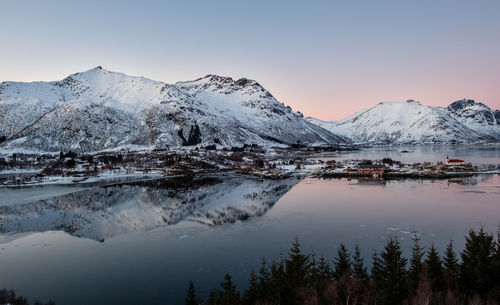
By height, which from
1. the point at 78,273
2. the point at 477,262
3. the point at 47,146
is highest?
the point at 47,146

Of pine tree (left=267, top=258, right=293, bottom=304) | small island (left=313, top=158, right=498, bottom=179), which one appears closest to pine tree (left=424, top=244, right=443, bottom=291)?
pine tree (left=267, top=258, right=293, bottom=304)

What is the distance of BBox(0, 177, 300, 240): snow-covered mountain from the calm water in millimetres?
174

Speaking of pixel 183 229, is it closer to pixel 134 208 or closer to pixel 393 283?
pixel 134 208

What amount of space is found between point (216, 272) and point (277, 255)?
6309 millimetres

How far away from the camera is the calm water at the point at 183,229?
1060 inches

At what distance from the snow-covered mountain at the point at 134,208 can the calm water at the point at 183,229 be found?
0.17 metres

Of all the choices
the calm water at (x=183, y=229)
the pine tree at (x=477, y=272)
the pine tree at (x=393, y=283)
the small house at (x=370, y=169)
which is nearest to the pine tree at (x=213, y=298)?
the calm water at (x=183, y=229)

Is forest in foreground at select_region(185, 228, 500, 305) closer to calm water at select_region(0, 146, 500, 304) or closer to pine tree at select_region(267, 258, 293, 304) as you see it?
pine tree at select_region(267, 258, 293, 304)

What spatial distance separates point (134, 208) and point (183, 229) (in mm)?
17487

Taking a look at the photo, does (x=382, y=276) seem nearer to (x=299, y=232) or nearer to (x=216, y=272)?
(x=216, y=272)

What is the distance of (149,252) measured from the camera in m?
33.0

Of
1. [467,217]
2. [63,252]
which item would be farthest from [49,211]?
[467,217]

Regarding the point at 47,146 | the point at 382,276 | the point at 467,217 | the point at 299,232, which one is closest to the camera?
the point at 382,276

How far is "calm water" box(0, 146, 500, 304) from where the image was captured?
26.9 meters
